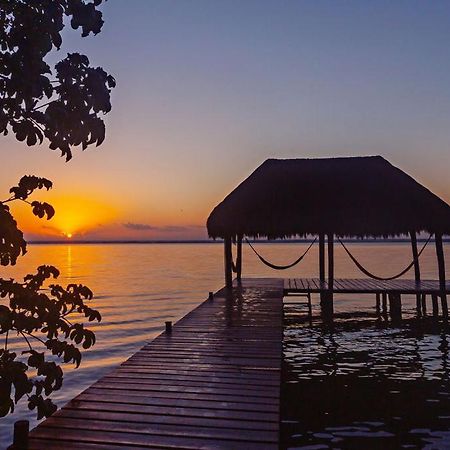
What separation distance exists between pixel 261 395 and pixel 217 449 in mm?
1438

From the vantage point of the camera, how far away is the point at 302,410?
754cm

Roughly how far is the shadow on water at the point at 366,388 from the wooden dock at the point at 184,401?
1.15 meters

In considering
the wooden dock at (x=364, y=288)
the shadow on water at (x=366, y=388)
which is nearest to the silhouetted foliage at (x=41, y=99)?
the shadow on water at (x=366, y=388)

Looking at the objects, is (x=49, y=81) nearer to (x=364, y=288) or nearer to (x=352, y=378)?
(x=352, y=378)

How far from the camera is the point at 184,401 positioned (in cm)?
495

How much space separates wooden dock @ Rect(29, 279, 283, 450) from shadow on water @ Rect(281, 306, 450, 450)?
3.76 feet

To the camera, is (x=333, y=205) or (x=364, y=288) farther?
(x=364, y=288)

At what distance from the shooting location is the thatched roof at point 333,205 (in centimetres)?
1403

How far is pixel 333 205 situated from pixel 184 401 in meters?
10.3

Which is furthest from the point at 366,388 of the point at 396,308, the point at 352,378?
the point at 396,308

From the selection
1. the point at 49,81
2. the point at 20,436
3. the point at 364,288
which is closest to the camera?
the point at 49,81

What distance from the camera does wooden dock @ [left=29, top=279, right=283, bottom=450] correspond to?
396 centimetres

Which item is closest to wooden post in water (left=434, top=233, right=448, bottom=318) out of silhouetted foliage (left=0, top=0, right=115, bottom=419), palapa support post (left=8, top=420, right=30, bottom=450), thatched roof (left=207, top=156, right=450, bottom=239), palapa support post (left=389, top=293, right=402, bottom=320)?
thatched roof (left=207, top=156, right=450, bottom=239)

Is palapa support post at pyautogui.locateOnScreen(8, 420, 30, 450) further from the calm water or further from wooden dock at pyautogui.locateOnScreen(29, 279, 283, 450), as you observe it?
the calm water
